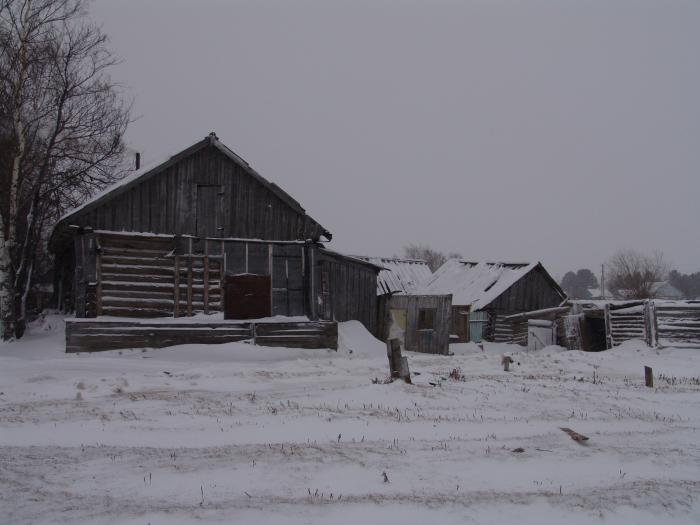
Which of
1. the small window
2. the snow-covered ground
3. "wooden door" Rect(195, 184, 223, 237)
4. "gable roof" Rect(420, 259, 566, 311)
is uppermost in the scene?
"wooden door" Rect(195, 184, 223, 237)

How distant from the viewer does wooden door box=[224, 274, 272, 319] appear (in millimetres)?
17141

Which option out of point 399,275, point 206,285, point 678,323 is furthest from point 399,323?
point 678,323

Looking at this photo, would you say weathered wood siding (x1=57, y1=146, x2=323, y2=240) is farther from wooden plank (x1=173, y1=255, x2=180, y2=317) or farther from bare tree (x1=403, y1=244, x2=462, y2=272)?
bare tree (x1=403, y1=244, x2=462, y2=272)

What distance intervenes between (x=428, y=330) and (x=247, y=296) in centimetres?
900

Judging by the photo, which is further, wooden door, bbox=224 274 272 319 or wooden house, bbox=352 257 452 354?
wooden house, bbox=352 257 452 354

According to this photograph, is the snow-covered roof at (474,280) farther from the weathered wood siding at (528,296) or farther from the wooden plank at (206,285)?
the wooden plank at (206,285)

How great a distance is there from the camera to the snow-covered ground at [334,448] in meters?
4.77

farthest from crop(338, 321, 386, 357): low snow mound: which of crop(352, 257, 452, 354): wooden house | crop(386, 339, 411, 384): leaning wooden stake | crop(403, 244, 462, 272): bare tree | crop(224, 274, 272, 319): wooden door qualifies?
crop(403, 244, 462, 272): bare tree

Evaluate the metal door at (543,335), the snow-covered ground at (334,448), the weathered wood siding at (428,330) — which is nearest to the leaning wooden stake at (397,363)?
the snow-covered ground at (334,448)

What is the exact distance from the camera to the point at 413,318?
2419cm

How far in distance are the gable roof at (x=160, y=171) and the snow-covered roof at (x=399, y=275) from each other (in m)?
10.6

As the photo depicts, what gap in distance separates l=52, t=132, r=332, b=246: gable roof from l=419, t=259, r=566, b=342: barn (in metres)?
13.7

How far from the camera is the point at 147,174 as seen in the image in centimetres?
1625

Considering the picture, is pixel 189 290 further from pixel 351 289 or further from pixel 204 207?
pixel 351 289
